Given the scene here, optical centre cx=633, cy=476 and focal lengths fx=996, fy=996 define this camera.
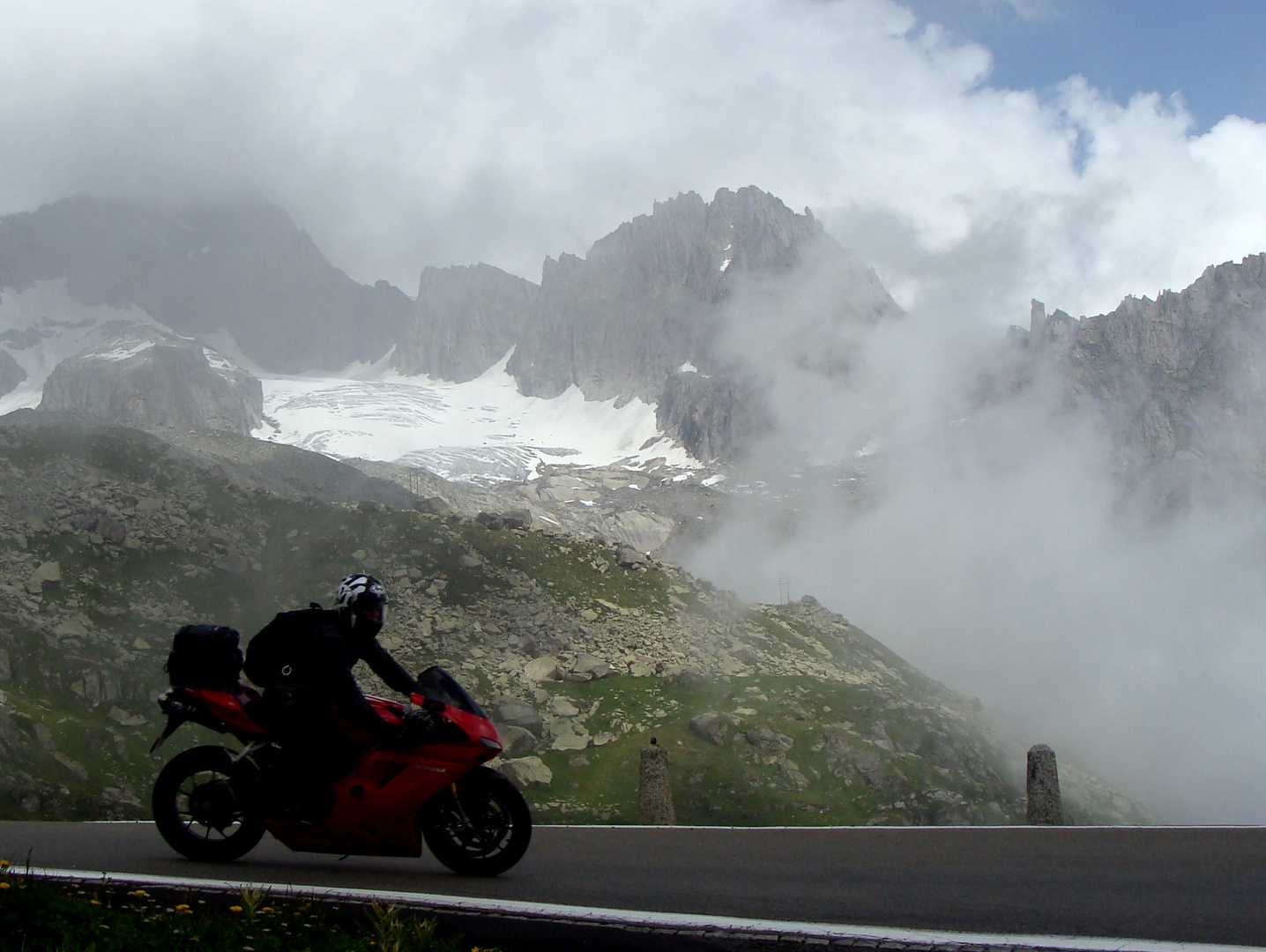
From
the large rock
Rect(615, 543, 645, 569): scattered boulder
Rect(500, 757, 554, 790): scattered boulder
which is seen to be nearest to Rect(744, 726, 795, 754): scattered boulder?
Rect(500, 757, 554, 790): scattered boulder

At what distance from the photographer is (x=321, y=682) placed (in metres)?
8.51

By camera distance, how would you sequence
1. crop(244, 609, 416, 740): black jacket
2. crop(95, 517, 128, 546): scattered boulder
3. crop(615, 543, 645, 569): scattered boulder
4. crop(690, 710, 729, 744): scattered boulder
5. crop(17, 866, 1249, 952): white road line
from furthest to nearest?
crop(615, 543, 645, 569): scattered boulder < crop(95, 517, 128, 546): scattered boulder < crop(690, 710, 729, 744): scattered boulder < crop(244, 609, 416, 740): black jacket < crop(17, 866, 1249, 952): white road line

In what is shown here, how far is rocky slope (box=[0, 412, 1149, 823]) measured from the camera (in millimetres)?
33312

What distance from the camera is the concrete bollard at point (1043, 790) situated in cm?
1856

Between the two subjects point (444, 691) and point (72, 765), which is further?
point (72, 765)

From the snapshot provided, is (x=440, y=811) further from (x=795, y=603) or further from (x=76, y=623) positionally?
(x=795, y=603)

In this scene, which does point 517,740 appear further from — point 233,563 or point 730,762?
point 233,563

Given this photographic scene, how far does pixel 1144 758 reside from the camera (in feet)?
424

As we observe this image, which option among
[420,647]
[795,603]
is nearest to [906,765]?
[420,647]

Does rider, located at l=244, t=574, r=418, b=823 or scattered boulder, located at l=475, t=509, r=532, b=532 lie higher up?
scattered boulder, located at l=475, t=509, r=532, b=532

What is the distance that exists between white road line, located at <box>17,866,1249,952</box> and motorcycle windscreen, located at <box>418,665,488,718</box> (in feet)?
5.39

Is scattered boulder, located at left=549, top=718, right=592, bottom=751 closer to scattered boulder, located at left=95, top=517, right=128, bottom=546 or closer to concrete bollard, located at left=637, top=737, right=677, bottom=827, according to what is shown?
concrete bollard, located at left=637, top=737, right=677, bottom=827

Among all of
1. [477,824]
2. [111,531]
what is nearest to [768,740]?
[111,531]

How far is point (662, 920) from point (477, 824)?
2.95 metres
